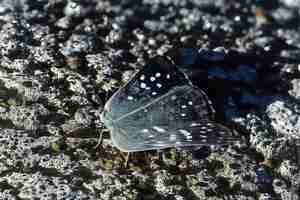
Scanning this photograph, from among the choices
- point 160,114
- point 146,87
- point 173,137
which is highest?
point 146,87

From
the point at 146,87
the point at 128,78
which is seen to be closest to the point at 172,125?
the point at 146,87

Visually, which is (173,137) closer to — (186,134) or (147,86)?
(186,134)

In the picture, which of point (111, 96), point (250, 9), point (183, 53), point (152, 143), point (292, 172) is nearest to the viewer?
point (152, 143)

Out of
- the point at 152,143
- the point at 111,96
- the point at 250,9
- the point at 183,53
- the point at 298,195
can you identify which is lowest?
the point at 298,195

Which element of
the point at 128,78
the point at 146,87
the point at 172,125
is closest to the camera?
the point at 172,125

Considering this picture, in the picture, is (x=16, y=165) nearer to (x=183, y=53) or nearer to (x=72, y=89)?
(x=72, y=89)

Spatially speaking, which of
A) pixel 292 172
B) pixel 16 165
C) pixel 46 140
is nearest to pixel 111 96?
pixel 46 140
